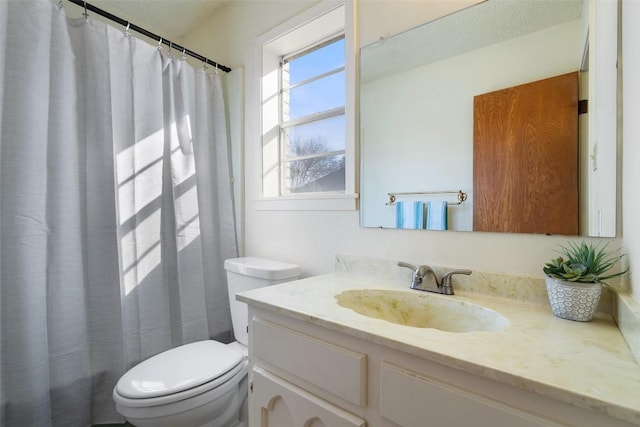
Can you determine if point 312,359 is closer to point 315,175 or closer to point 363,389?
point 363,389

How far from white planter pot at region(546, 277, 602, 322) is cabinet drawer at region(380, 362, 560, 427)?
398 millimetres

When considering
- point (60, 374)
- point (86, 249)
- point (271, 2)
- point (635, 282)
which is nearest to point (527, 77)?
point (635, 282)

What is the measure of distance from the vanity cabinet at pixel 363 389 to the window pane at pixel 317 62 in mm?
1333

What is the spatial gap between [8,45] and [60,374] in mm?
1382

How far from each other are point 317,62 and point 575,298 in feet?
5.23

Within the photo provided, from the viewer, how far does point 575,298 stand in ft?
2.54

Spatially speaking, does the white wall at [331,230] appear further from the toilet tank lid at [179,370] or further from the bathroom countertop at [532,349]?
the toilet tank lid at [179,370]

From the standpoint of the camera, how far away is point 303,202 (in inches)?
62.0

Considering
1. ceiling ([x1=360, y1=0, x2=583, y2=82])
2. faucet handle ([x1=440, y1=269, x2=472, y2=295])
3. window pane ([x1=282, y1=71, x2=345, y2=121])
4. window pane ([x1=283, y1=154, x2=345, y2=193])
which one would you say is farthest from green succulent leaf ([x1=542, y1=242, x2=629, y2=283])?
window pane ([x1=282, y1=71, x2=345, y2=121])

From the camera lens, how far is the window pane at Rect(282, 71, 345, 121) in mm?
1601

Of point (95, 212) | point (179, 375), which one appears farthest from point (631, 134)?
point (95, 212)

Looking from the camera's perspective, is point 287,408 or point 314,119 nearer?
point 287,408

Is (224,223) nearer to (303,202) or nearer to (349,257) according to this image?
(303,202)

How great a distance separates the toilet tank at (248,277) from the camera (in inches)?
56.8
